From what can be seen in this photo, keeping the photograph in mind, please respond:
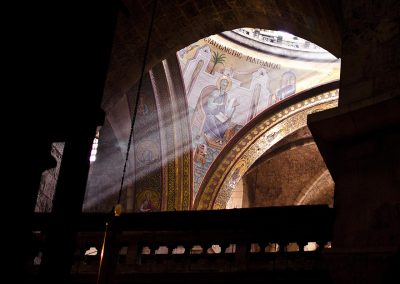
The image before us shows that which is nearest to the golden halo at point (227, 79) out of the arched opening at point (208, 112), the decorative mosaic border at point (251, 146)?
the arched opening at point (208, 112)

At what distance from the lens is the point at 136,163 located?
1297cm

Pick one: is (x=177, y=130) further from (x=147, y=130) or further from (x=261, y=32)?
(x=261, y=32)

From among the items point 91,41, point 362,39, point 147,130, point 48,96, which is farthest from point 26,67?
point 147,130

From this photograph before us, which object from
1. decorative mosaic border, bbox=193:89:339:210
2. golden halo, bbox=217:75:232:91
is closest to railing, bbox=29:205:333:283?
decorative mosaic border, bbox=193:89:339:210

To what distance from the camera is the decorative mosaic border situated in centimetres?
1309

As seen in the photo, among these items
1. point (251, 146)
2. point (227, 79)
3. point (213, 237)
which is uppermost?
point (227, 79)

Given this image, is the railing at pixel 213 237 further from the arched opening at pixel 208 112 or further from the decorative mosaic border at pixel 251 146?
the decorative mosaic border at pixel 251 146

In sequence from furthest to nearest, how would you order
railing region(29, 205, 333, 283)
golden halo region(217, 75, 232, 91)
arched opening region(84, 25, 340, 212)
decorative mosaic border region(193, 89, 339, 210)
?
golden halo region(217, 75, 232, 91) < decorative mosaic border region(193, 89, 339, 210) < arched opening region(84, 25, 340, 212) < railing region(29, 205, 333, 283)

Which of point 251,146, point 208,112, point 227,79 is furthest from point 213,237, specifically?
point 227,79

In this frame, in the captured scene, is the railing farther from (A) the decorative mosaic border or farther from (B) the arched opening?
(A) the decorative mosaic border

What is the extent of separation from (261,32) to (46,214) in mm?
10738

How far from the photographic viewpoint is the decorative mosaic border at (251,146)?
516 inches

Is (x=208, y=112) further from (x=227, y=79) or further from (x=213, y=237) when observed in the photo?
(x=213, y=237)

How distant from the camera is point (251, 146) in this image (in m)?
13.5
